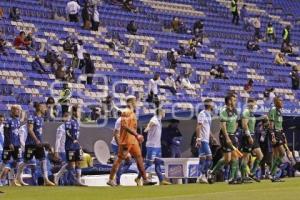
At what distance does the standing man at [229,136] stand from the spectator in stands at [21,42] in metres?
12.1

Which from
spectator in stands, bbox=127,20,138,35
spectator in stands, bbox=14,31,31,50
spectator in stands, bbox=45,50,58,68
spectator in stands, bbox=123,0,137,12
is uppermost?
spectator in stands, bbox=123,0,137,12

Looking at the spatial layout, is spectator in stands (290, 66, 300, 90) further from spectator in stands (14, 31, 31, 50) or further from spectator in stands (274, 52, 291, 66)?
spectator in stands (14, 31, 31, 50)

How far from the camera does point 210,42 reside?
38.1 metres

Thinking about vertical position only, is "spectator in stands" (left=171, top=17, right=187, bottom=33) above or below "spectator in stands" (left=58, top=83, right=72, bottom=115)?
above

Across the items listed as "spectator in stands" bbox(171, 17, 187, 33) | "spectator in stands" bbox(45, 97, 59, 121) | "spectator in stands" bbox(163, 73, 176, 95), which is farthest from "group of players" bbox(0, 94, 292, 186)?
"spectator in stands" bbox(171, 17, 187, 33)

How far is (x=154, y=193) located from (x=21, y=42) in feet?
47.6

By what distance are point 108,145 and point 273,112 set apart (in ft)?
15.9

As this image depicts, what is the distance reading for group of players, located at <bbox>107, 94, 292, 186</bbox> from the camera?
17.3 m

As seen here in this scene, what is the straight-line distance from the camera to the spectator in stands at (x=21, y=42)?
2861cm

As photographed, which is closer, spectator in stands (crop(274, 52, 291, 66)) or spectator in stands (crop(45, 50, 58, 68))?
spectator in stands (crop(45, 50, 58, 68))

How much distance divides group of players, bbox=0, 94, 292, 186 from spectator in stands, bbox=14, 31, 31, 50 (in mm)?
10593

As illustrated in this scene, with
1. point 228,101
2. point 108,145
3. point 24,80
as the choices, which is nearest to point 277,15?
point 24,80

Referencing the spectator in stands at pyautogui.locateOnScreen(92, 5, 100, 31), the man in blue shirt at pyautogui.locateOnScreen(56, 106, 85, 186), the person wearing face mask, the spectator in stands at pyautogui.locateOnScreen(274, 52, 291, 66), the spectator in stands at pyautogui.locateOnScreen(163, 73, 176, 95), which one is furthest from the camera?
the spectator in stands at pyautogui.locateOnScreen(274, 52, 291, 66)

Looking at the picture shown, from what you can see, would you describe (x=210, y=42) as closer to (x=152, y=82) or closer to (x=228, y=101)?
(x=152, y=82)
